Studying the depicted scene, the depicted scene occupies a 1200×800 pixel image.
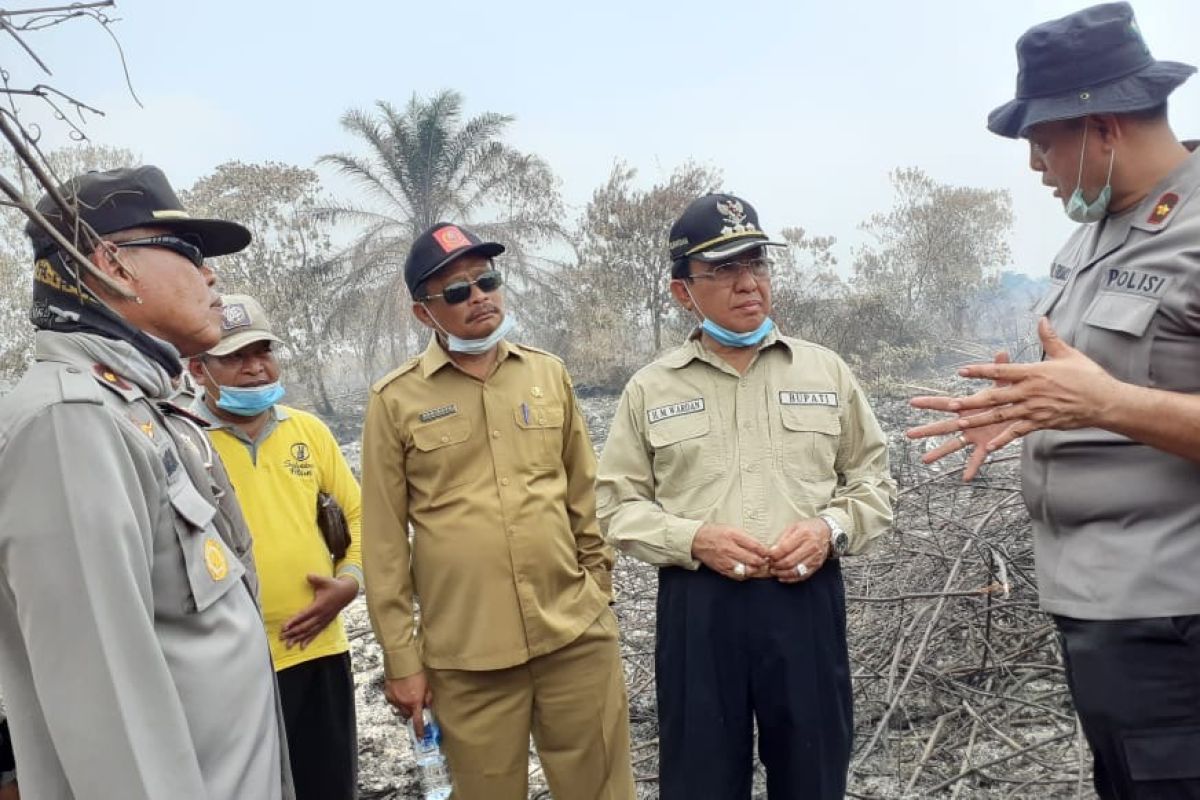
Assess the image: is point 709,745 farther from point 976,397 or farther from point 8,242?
point 8,242

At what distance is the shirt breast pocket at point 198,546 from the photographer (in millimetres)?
1509

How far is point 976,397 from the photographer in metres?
1.67

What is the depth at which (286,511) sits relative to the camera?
2.79m

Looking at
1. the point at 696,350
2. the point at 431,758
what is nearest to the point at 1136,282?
the point at 696,350

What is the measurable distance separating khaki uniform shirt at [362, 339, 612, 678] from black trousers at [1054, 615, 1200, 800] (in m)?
1.45

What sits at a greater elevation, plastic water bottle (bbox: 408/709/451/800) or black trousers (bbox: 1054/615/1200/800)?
black trousers (bbox: 1054/615/1200/800)

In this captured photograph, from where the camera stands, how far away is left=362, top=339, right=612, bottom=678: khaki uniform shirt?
2.55 metres

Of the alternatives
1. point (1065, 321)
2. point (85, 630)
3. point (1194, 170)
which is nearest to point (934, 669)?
point (1065, 321)

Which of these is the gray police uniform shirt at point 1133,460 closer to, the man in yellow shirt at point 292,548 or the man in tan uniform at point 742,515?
the man in tan uniform at point 742,515

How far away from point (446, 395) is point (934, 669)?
2.42 metres

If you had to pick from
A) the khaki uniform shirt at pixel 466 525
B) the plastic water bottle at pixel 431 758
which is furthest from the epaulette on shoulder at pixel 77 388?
the plastic water bottle at pixel 431 758

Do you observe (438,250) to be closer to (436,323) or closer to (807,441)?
(436,323)

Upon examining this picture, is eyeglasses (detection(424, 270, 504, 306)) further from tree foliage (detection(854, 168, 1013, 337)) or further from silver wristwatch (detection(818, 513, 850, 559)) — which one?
tree foliage (detection(854, 168, 1013, 337))

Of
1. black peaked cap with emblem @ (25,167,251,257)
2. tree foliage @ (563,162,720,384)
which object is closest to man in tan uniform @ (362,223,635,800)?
black peaked cap with emblem @ (25,167,251,257)
